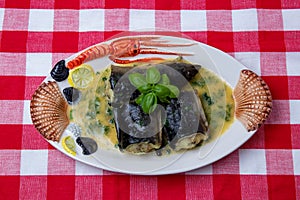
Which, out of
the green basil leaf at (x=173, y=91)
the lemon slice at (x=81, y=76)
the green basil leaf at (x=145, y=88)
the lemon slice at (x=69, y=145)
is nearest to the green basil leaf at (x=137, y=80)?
the green basil leaf at (x=145, y=88)

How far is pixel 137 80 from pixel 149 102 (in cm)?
12

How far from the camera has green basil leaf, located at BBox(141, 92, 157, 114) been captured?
2.01 meters

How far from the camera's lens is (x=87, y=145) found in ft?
6.88

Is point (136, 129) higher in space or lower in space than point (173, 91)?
lower

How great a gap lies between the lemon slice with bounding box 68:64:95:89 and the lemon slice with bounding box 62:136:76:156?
264 millimetres

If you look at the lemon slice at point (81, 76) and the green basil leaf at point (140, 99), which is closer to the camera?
the green basil leaf at point (140, 99)

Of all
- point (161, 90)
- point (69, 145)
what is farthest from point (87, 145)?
point (161, 90)

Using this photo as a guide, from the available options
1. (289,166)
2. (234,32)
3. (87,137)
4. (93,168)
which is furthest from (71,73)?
(289,166)

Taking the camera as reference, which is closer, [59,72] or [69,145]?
[69,145]

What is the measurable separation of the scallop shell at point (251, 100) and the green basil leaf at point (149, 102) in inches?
16.3

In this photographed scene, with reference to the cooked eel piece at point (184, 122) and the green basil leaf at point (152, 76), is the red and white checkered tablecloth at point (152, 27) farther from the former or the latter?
the green basil leaf at point (152, 76)

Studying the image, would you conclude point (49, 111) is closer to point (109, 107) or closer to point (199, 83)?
point (109, 107)

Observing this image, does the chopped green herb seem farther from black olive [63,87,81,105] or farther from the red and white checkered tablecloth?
black olive [63,87,81,105]

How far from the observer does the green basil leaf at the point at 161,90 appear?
2.02m
